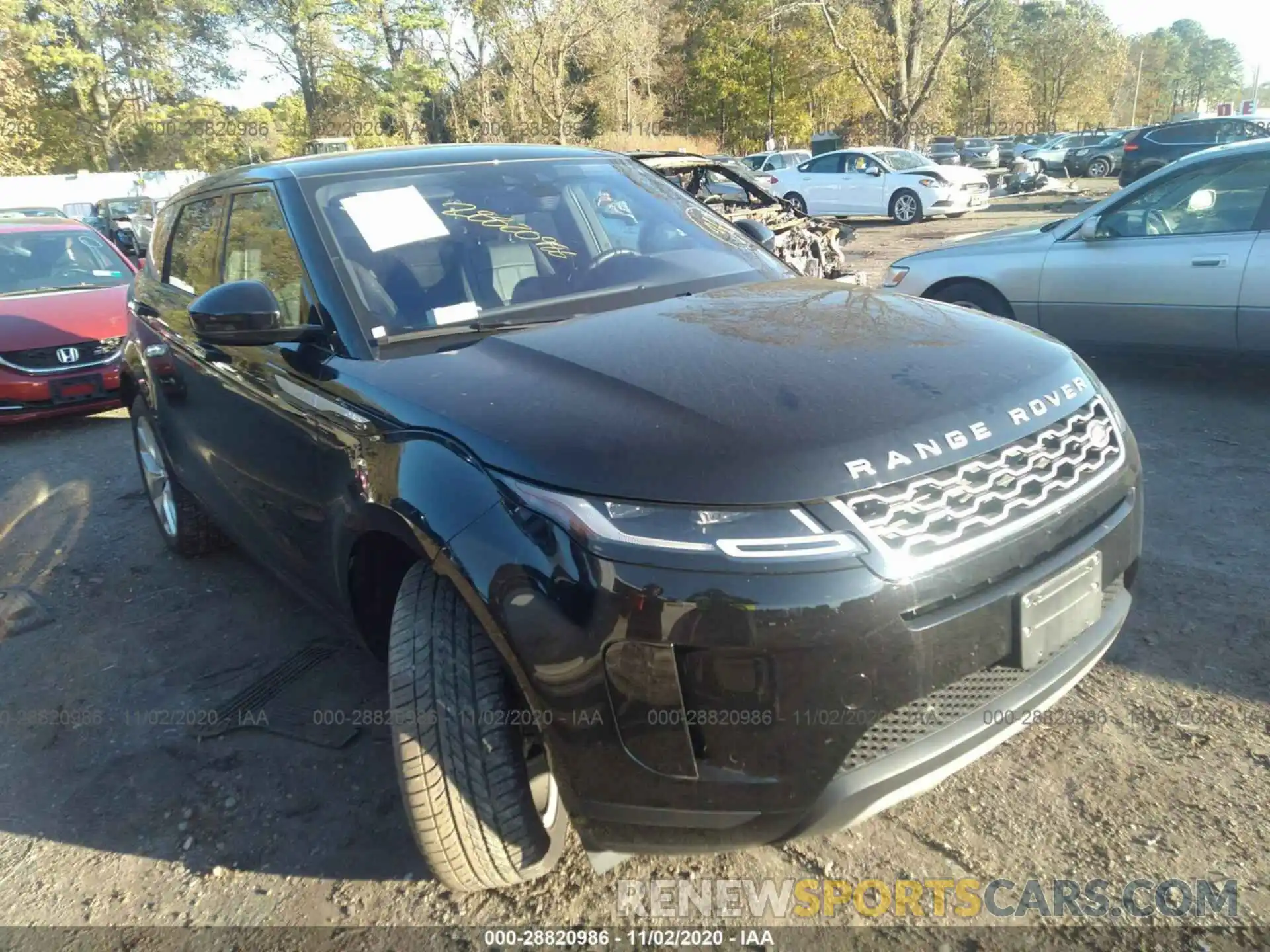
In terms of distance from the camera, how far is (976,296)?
646 cm

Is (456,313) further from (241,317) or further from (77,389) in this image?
(77,389)

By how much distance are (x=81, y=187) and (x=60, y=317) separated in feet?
97.0

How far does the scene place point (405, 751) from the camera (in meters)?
2.10

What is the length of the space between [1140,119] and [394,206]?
9524cm

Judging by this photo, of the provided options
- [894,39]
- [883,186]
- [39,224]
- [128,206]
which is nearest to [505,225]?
[39,224]

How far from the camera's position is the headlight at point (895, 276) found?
6727 mm

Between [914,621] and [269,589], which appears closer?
[914,621]

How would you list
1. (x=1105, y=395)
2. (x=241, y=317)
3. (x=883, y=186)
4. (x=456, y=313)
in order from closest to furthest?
(x=1105, y=395) < (x=241, y=317) < (x=456, y=313) < (x=883, y=186)

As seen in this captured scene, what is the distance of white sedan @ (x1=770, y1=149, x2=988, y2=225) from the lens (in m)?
19.2

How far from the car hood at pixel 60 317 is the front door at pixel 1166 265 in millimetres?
6582

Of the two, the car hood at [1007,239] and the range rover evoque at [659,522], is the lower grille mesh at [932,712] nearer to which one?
the range rover evoque at [659,522]

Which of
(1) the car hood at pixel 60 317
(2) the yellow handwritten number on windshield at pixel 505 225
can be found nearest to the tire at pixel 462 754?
(2) the yellow handwritten number on windshield at pixel 505 225

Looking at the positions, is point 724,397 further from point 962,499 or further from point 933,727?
point 933,727

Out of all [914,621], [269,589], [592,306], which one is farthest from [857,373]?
[269,589]
